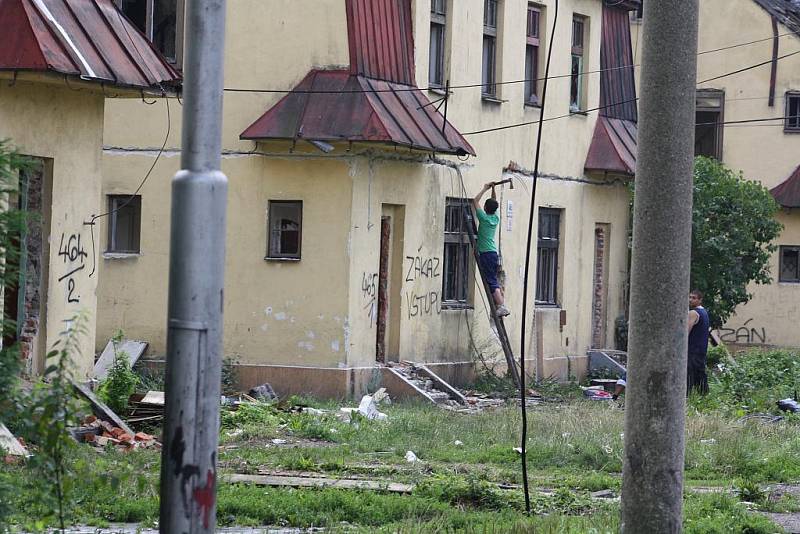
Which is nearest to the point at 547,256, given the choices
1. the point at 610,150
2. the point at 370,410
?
the point at 610,150

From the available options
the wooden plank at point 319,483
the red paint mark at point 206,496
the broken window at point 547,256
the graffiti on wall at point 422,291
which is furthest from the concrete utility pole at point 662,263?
the broken window at point 547,256

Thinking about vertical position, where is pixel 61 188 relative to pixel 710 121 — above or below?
below

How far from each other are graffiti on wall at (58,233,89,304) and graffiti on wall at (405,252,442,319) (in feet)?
24.6

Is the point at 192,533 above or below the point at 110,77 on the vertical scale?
below

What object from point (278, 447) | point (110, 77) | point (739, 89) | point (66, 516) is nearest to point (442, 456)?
point (278, 447)

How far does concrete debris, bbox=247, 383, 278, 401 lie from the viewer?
20.0 meters

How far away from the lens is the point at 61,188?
15.4 m

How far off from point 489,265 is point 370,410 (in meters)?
5.46

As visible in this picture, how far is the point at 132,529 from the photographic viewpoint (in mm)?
9680

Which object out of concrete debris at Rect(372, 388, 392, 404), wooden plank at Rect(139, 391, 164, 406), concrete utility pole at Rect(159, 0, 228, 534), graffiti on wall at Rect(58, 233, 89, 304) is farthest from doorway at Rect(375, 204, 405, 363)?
concrete utility pole at Rect(159, 0, 228, 534)

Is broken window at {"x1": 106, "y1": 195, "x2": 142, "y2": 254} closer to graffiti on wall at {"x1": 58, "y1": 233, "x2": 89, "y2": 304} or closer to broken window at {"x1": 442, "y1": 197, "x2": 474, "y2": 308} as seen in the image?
broken window at {"x1": 442, "y1": 197, "x2": 474, "y2": 308}

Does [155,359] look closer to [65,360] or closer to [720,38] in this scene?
[65,360]

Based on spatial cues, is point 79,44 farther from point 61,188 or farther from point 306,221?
point 306,221

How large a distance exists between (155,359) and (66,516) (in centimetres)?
1274
